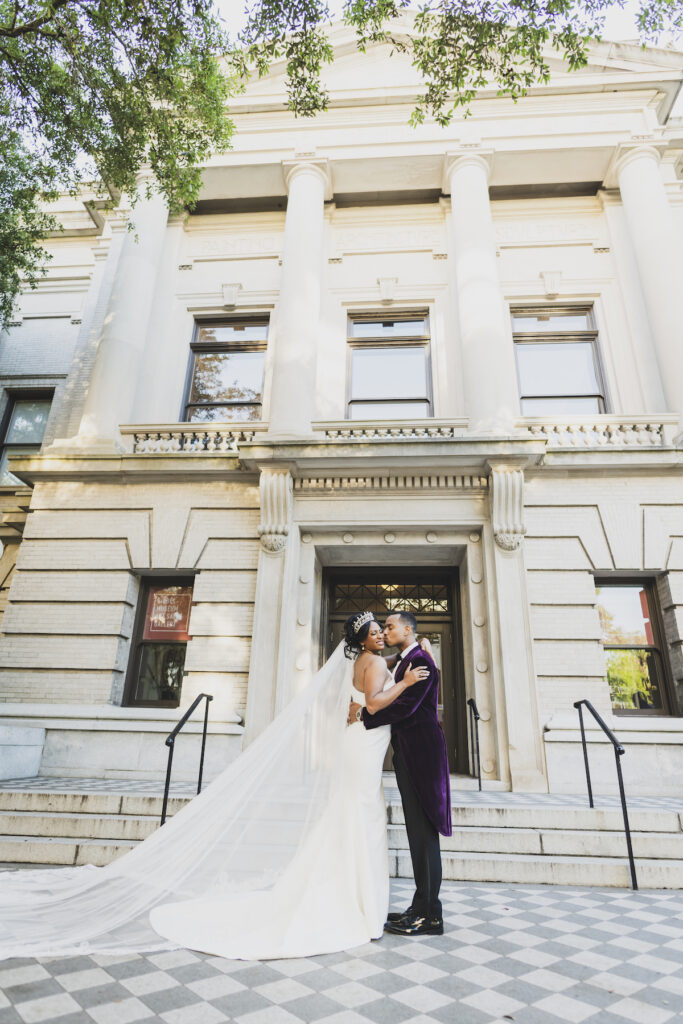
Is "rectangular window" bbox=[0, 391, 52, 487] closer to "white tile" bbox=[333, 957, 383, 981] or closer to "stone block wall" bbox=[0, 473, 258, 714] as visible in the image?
"stone block wall" bbox=[0, 473, 258, 714]

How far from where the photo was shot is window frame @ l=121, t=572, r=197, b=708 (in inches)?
340

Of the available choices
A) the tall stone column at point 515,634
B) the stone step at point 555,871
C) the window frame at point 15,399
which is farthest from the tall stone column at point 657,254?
the window frame at point 15,399

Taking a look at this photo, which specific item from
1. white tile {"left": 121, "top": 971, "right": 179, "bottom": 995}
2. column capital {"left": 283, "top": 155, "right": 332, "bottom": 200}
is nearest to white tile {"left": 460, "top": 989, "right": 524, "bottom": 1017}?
white tile {"left": 121, "top": 971, "right": 179, "bottom": 995}

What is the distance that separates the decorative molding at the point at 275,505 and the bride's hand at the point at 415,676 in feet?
15.5

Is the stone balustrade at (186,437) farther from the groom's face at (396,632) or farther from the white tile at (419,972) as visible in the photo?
the white tile at (419,972)

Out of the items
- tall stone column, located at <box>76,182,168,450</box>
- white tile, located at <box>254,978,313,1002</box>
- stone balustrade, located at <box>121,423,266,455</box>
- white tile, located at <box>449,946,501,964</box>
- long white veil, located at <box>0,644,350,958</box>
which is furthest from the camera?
tall stone column, located at <box>76,182,168,450</box>

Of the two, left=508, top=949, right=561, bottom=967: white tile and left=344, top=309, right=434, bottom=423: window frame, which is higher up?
left=344, top=309, right=434, bottom=423: window frame

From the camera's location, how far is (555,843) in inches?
210

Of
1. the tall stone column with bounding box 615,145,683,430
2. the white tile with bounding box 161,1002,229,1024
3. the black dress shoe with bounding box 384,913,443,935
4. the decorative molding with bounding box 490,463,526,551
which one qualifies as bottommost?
the white tile with bounding box 161,1002,229,1024

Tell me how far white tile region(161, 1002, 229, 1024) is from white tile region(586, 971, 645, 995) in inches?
75.7

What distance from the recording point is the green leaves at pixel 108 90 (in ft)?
23.7

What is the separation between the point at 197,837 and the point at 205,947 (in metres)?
0.66

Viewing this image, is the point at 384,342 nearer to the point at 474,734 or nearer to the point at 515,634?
the point at 515,634

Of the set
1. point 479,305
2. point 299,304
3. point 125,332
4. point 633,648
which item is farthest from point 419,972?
point 125,332
